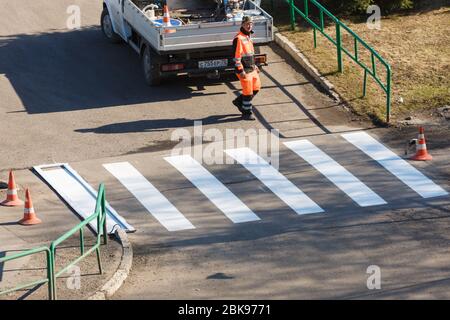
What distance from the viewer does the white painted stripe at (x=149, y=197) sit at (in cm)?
1658

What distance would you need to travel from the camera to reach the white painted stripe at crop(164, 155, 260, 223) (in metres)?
16.8

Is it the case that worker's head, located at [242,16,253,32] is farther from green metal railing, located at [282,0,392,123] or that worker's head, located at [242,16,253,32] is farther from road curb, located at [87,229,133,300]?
road curb, located at [87,229,133,300]

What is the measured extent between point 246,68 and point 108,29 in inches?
215

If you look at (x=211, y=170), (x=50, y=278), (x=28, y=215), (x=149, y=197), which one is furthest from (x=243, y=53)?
(x=50, y=278)

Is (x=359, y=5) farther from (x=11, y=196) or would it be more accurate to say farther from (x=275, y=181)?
(x=11, y=196)

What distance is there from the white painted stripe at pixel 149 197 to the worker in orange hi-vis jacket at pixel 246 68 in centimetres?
286

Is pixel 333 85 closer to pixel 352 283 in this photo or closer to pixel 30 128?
pixel 30 128

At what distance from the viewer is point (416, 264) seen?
1481 cm

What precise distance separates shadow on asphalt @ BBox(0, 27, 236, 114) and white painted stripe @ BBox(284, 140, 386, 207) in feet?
11.1

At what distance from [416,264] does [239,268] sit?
232 centimetres

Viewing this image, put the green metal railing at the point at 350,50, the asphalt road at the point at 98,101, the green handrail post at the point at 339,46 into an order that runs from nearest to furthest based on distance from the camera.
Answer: the asphalt road at the point at 98,101
the green metal railing at the point at 350,50
the green handrail post at the point at 339,46

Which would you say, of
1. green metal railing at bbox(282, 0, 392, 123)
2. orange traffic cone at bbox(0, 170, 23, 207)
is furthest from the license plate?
orange traffic cone at bbox(0, 170, 23, 207)

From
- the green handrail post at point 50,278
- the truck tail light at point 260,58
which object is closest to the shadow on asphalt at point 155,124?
the truck tail light at point 260,58

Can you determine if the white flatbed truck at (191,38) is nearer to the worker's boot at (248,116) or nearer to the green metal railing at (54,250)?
the worker's boot at (248,116)
